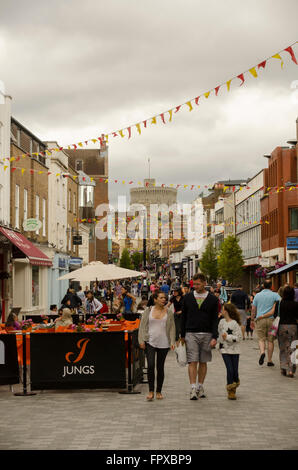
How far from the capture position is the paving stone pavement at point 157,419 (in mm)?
7391

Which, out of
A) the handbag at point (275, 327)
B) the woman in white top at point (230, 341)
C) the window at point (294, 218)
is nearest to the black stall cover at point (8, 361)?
the woman in white top at point (230, 341)

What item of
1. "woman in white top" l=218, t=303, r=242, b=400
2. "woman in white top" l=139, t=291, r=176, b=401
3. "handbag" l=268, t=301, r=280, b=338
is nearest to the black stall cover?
"woman in white top" l=139, t=291, r=176, b=401

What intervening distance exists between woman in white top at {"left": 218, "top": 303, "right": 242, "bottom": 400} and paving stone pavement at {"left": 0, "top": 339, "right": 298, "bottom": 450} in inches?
15.6

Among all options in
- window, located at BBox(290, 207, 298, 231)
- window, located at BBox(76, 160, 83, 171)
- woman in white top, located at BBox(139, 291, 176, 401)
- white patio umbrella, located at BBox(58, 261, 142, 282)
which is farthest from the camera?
window, located at BBox(76, 160, 83, 171)

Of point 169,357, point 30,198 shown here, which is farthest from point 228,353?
point 30,198

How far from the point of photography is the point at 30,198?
108 ft

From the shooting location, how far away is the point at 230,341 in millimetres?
10812

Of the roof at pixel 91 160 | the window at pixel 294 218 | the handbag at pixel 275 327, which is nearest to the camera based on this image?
the handbag at pixel 275 327

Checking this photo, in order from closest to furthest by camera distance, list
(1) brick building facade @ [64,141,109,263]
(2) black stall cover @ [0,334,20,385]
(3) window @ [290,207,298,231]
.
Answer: (2) black stall cover @ [0,334,20,385] < (3) window @ [290,207,298,231] < (1) brick building facade @ [64,141,109,263]

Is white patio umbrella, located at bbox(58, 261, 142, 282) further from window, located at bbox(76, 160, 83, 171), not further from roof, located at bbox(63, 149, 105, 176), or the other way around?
roof, located at bbox(63, 149, 105, 176)

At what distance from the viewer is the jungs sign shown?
36.8 feet

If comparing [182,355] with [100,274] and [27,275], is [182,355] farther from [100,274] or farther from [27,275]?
[27,275]

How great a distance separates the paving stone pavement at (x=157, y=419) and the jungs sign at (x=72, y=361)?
21 centimetres

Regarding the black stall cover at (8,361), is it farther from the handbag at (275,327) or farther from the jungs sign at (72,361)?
the handbag at (275,327)
